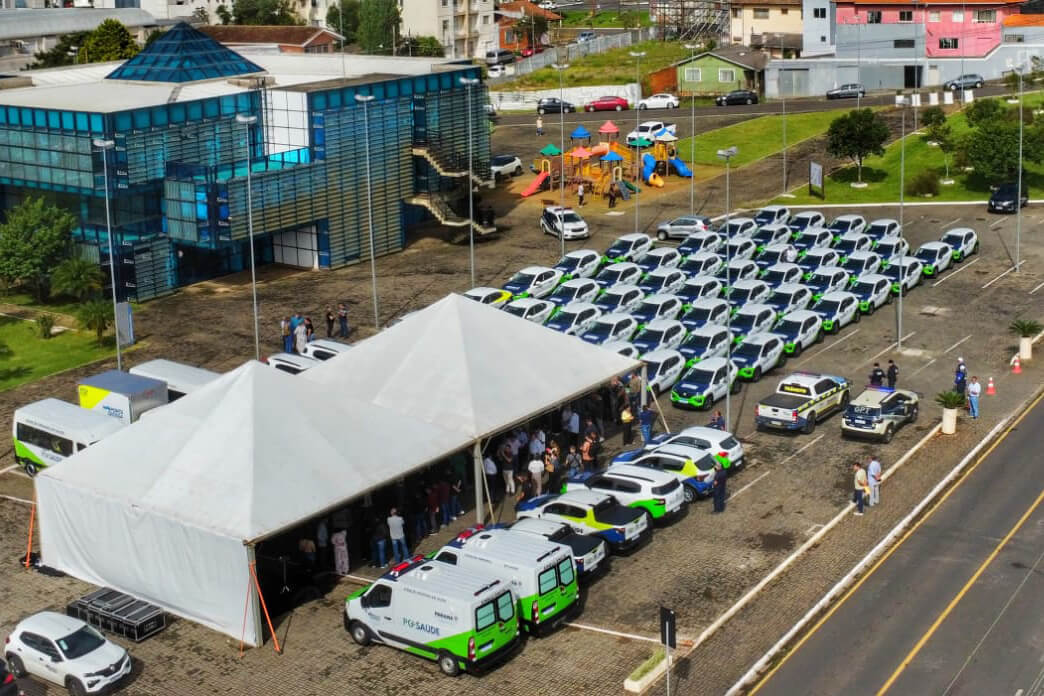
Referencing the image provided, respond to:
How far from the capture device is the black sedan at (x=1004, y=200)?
7644 cm

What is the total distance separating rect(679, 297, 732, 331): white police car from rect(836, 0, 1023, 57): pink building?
5866 cm

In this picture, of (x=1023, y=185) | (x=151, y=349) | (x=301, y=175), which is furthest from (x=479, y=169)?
(x=1023, y=185)

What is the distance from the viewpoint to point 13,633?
33.5m

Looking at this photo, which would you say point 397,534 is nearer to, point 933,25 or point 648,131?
point 648,131

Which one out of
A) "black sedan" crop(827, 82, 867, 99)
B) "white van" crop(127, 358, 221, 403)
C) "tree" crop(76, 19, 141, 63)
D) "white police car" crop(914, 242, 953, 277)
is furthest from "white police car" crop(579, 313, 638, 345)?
"tree" crop(76, 19, 141, 63)

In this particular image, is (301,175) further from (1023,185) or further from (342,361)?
(1023,185)

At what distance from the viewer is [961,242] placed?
6881 cm

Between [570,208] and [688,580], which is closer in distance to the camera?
[688,580]

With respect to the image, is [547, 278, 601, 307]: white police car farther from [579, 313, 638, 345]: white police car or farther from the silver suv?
the silver suv

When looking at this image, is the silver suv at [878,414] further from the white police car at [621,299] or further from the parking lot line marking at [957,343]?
the white police car at [621,299]

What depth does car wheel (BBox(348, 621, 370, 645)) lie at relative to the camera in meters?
34.2

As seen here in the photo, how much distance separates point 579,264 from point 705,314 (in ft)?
33.2

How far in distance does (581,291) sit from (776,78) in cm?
5528

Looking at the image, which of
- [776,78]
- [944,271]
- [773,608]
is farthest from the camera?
[776,78]
